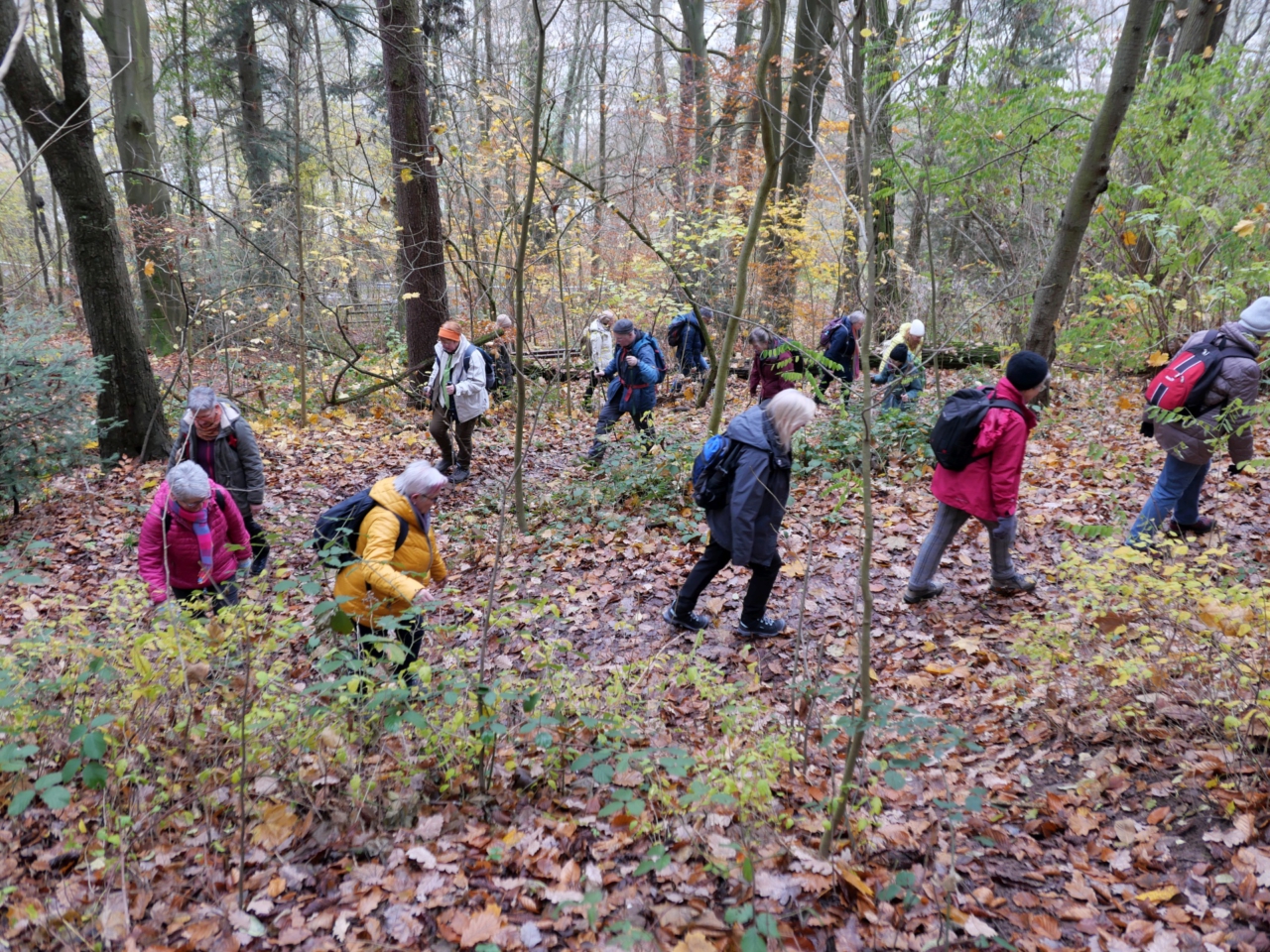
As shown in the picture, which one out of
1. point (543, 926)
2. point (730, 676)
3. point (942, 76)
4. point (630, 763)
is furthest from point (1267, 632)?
point (942, 76)

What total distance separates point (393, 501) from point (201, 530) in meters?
1.63

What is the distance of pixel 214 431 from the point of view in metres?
5.64

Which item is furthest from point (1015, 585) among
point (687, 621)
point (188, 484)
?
point (188, 484)

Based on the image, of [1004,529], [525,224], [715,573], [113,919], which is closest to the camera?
[113,919]

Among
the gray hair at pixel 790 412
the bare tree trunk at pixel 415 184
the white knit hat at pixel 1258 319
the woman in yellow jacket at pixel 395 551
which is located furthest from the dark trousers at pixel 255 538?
the white knit hat at pixel 1258 319

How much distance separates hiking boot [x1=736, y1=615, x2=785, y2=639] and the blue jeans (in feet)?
8.16

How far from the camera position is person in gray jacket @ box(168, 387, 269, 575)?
5500mm

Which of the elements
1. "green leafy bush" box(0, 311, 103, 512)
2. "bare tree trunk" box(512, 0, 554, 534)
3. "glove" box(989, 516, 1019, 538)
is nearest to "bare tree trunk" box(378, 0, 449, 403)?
"green leafy bush" box(0, 311, 103, 512)

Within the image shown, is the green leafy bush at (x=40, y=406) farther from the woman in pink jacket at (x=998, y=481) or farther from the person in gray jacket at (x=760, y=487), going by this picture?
the woman in pink jacket at (x=998, y=481)

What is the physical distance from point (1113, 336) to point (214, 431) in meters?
10.1

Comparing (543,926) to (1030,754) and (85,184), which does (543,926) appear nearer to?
(1030,754)

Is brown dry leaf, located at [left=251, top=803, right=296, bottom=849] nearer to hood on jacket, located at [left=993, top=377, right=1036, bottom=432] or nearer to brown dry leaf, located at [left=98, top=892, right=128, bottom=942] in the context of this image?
brown dry leaf, located at [left=98, top=892, right=128, bottom=942]

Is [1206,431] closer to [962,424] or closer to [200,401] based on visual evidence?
[962,424]

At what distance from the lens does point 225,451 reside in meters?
5.73
